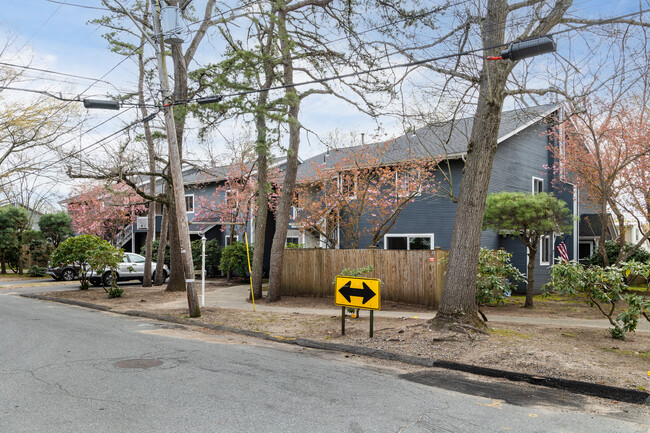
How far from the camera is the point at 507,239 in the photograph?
1964 centimetres

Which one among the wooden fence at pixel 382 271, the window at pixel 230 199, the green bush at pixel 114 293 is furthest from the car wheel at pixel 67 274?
the wooden fence at pixel 382 271

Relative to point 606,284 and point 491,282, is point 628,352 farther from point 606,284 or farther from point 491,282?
point 491,282

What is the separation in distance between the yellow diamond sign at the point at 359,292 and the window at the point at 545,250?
14.3 metres

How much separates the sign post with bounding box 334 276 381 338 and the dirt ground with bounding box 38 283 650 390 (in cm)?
68

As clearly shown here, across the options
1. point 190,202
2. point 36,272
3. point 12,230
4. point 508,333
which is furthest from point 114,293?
point 12,230

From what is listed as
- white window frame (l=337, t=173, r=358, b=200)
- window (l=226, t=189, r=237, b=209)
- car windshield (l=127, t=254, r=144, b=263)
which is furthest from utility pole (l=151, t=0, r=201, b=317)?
car windshield (l=127, t=254, r=144, b=263)

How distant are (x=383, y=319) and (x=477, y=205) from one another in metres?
4.00

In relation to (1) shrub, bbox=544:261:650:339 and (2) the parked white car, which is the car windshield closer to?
(2) the parked white car

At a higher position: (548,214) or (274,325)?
(548,214)

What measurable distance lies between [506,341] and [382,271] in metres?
6.50

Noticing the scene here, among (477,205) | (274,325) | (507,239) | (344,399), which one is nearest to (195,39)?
(274,325)

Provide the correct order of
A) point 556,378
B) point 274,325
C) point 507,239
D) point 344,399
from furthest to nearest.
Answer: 1. point 507,239
2. point 274,325
3. point 556,378
4. point 344,399

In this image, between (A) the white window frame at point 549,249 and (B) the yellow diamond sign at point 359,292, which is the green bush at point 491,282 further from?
(A) the white window frame at point 549,249

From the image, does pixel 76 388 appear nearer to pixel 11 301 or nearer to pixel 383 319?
pixel 383 319
